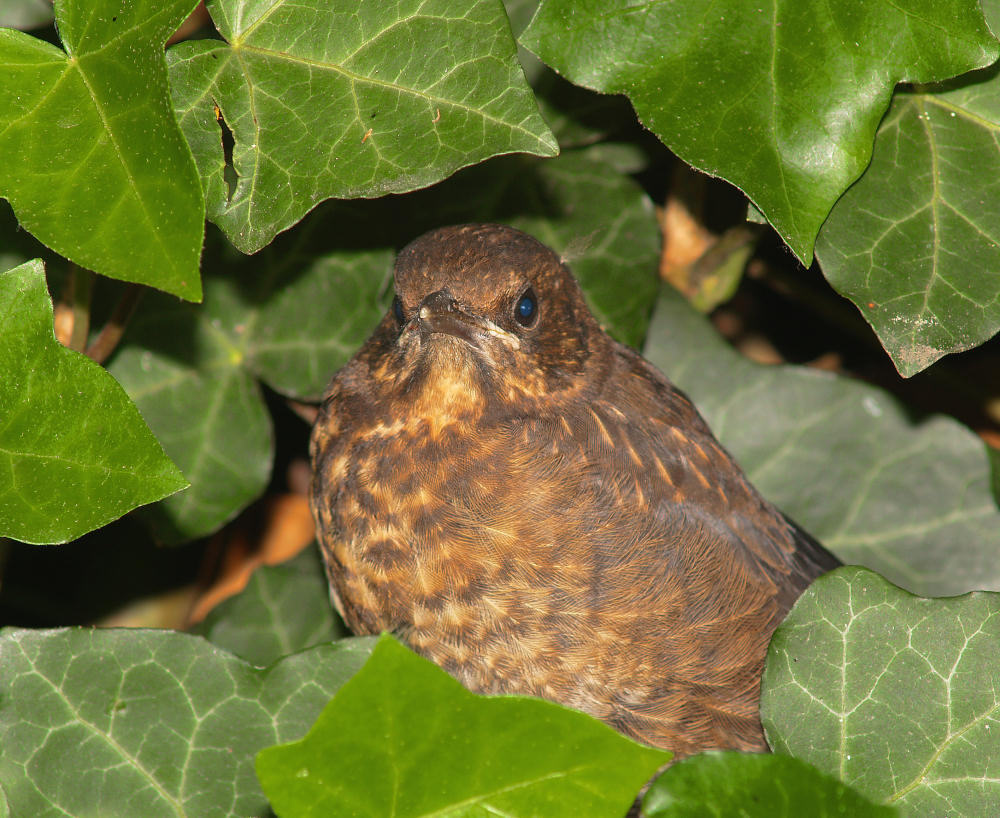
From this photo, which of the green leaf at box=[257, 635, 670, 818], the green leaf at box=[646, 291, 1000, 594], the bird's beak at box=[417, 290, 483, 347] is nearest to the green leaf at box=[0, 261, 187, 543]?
the green leaf at box=[257, 635, 670, 818]

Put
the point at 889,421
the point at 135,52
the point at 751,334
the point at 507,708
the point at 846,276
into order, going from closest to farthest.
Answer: the point at 507,708 < the point at 135,52 < the point at 846,276 < the point at 889,421 < the point at 751,334

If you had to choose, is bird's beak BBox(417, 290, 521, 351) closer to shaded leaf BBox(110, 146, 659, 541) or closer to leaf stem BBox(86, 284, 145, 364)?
shaded leaf BBox(110, 146, 659, 541)

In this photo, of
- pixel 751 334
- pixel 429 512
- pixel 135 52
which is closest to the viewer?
pixel 135 52

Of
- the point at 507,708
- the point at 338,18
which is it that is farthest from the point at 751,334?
the point at 507,708

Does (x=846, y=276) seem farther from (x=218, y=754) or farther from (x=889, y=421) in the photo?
(x=218, y=754)

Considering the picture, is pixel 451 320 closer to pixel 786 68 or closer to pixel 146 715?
pixel 786 68

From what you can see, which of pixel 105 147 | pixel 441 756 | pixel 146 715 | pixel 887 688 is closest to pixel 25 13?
pixel 105 147
